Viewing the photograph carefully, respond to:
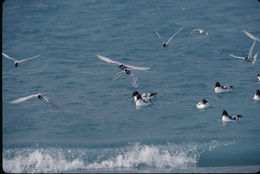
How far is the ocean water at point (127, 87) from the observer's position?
18297 millimetres

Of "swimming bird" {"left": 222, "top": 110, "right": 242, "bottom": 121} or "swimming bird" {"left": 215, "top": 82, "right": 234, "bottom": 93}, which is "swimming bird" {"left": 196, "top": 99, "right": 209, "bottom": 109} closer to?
"swimming bird" {"left": 222, "top": 110, "right": 242, "bottom": 121}

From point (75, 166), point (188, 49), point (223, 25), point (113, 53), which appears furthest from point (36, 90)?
point (223, 25)

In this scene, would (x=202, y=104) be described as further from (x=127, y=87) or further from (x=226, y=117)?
(x=127, y=87)

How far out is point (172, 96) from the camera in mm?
23578

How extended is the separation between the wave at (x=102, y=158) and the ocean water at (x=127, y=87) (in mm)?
42

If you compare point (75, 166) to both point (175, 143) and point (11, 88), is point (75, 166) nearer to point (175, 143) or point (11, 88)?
point (175, 143)

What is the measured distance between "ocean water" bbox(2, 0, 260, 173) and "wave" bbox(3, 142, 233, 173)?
42 millimetres

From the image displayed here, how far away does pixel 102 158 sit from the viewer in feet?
59.8

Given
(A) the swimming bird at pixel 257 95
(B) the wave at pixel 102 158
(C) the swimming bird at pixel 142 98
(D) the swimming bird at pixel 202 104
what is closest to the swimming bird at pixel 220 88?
(A) the swimming bird at pixel 257 95

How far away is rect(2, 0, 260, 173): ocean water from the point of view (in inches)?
720

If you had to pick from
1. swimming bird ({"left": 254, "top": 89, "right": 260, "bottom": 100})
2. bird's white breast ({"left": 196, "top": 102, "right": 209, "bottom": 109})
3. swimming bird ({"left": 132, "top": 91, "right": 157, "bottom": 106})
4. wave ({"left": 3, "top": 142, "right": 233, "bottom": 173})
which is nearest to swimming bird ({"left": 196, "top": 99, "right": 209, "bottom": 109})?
bird's white breast ({"left": 196, "top": 102, "right": 209, "bottom": 109})

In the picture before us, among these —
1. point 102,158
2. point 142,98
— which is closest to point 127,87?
point 142,98

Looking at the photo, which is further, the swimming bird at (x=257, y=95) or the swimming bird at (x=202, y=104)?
the swimming bird at (x=257, y=95)

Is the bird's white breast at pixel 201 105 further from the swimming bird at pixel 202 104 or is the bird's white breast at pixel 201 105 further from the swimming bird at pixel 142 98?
the swimming bird at pixel 142 98
